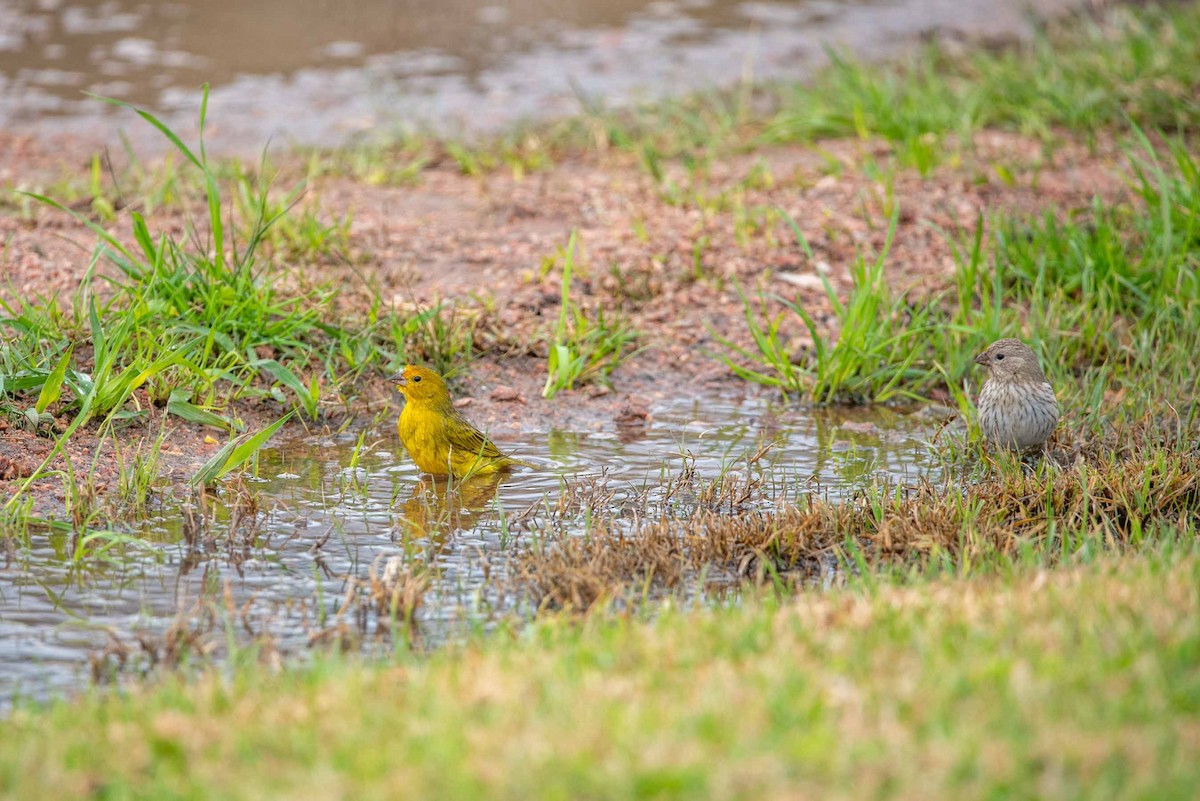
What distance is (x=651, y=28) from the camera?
12961 millimetres

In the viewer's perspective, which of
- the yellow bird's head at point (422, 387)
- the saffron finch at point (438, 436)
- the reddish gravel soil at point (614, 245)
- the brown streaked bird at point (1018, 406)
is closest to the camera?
the brown streaked bird at point (1018, 406)

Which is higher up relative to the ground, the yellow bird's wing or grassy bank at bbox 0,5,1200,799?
grassy bank at bbox 0,5,1200,799

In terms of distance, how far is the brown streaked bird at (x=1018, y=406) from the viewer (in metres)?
5.66

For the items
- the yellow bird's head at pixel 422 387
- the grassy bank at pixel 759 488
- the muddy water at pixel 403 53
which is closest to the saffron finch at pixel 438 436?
the yellow bird's head at pixel 422 387

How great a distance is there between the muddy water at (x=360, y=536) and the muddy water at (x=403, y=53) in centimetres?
454

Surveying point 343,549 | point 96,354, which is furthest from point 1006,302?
point 96,354

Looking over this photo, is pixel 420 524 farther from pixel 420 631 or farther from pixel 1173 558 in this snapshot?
pixel 1173 558

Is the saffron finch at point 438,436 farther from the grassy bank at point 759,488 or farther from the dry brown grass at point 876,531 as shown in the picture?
the dry brown grass at point 876,531

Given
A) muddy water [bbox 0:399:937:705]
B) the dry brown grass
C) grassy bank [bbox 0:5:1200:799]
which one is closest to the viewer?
grassy bank [bbox 0:5:1200:799]

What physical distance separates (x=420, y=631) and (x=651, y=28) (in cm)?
982

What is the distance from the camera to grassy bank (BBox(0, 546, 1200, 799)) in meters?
2.73

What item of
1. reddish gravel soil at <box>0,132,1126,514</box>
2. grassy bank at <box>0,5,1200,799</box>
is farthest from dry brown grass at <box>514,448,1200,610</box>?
reddish gravel soil at <box>0,132,1126,514</box>

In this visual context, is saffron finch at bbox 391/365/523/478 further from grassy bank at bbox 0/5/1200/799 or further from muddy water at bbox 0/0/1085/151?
muddy water at bbox 0/0/1085/151

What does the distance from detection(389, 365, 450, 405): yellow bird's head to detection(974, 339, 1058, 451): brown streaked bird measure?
2338 millimetres
